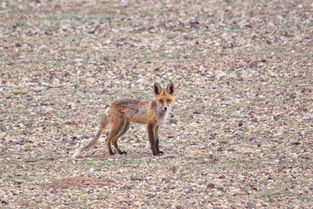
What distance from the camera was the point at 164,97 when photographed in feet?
37.7

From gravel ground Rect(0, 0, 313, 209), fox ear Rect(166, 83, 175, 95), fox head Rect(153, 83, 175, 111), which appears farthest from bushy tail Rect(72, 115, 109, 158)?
fox ear Rect(166, 83, 175, 95)

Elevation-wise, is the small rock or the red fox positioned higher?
the red fox

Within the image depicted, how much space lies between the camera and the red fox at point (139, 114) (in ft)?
37.7

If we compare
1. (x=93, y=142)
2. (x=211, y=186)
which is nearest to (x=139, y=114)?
(x=93, y=142)

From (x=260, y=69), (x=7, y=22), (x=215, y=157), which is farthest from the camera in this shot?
(x=7, y=22)

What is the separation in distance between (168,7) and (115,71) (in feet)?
16.3

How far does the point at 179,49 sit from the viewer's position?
18.2 m

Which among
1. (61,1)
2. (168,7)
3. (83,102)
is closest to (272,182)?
(83,102)

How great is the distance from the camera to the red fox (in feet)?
37.7

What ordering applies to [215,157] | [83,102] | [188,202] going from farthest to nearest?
1. [83,102]
2. [215,157]
3. [188,202]

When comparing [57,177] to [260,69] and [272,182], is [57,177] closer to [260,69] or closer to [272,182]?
[272,182]

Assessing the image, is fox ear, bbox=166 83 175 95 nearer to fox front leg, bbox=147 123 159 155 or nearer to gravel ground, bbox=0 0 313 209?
fox front leg, bbox=147 123 159 155

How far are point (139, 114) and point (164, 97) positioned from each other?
1.43 ft

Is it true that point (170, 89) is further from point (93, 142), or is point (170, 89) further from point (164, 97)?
point (93, 142)
